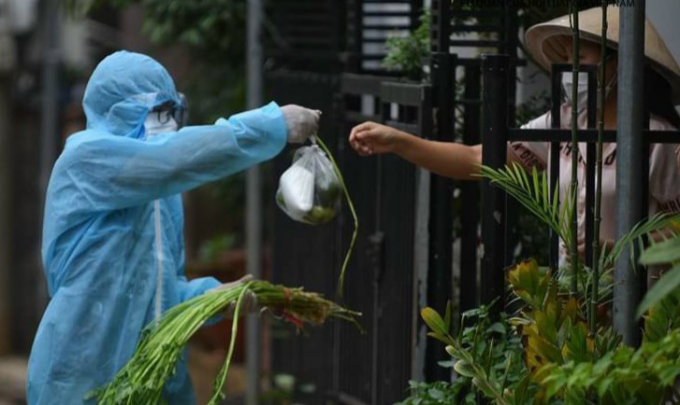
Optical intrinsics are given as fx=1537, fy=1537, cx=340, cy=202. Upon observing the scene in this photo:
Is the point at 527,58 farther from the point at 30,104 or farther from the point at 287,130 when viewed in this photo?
the point at 30,104

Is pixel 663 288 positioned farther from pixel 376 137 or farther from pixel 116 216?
pixel 116 216

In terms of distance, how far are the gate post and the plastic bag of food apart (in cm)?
82

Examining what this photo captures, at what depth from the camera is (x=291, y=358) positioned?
26.3 ft

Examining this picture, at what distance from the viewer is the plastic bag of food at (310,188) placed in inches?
201

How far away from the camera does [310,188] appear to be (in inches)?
201

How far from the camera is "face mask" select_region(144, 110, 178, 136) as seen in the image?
517 centimetres

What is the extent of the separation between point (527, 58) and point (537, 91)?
16.4 inches

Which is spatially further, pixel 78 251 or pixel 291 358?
pixel 291 358

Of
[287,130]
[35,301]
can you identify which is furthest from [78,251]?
[35,301]

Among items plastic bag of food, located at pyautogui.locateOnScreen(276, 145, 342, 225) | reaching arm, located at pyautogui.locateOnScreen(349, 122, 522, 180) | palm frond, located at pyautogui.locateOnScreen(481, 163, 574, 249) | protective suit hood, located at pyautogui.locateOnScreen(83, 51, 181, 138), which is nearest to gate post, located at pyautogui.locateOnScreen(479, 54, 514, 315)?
palm frond, located at pyautogui.locateOnScreen(481, 163, 574, 249)

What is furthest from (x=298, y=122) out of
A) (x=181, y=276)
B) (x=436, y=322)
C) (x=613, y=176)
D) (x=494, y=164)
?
(x=436, y=322)

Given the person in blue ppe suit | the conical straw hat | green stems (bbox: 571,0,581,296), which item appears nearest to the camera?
green stems (bbox: 571,0,581,296)

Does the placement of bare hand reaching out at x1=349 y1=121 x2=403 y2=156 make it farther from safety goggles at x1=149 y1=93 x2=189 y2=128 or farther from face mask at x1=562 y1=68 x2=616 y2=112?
safety goggles at x1=149 y1=93 x2=189 y2=128

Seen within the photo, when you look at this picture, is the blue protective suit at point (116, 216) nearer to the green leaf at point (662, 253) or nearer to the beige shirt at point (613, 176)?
the beige shirt at point (613, 176)
